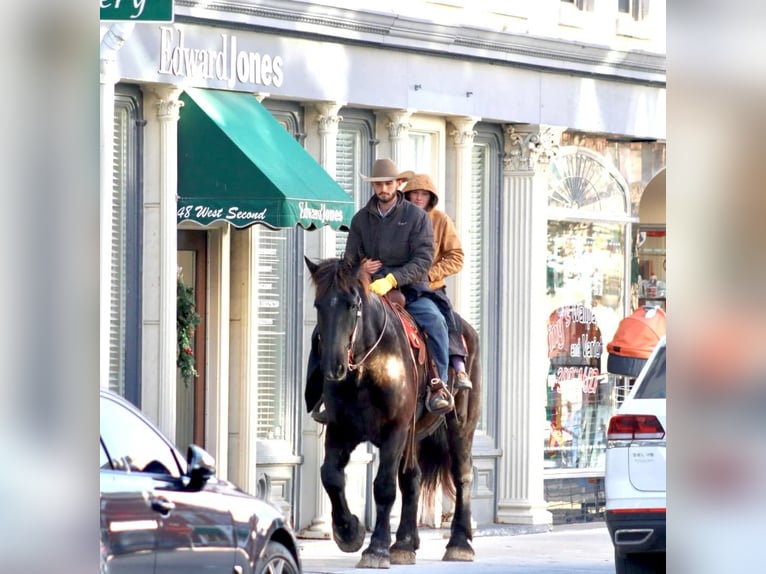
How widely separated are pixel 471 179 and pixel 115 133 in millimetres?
5115

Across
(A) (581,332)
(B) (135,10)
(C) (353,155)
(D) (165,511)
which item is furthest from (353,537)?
(A) (581,332)

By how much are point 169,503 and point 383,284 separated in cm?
550

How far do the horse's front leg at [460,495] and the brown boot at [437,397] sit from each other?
1.22 m

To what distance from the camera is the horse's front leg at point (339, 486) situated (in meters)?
12.5

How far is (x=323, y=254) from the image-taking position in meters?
17.0

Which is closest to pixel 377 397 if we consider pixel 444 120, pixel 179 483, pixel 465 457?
pixel 465 457

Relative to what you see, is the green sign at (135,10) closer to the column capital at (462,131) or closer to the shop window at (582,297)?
the column capital at (462,131)

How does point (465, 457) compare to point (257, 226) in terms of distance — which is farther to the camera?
point (257, 226)

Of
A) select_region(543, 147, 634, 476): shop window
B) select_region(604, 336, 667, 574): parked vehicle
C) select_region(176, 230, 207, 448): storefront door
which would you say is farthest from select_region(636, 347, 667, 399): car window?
select_region(543, 147, 634, 476): shop window

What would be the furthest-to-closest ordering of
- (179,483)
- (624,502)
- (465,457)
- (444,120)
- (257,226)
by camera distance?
1. (444,120)
2. (257,226)
3. (465,457)
4. (624,502)
5. (179,483)

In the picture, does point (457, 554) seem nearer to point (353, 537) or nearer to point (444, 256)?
point (353, 537)

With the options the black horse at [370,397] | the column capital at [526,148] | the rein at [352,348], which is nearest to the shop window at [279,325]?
the black horse at [370,397]
